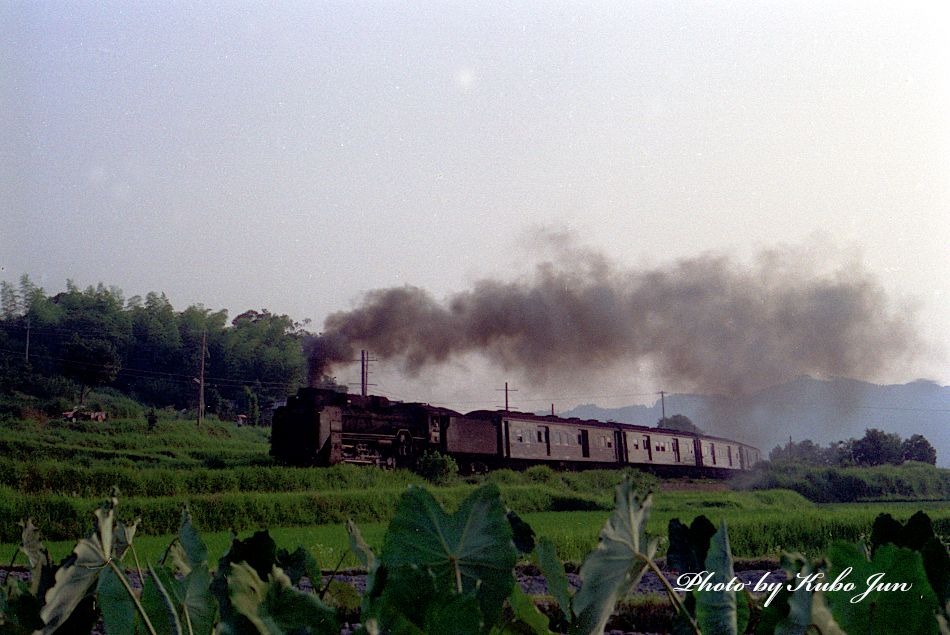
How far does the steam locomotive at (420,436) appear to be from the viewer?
34.1ft

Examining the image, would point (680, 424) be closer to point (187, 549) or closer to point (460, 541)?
point (187, 549)

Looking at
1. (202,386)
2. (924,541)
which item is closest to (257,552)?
(924,541)

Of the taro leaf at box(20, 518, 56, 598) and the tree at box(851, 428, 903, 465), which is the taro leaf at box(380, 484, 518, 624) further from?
the tree at box(851, 428, 903, 465)

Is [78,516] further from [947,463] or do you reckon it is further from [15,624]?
[947,463]

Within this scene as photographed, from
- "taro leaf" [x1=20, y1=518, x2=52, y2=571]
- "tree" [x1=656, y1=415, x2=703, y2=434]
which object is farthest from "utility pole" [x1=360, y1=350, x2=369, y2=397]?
"taro leaf" [x1=20, y1=518, x2=52, y2=571]

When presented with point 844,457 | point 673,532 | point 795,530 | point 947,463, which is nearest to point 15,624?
point 673,532

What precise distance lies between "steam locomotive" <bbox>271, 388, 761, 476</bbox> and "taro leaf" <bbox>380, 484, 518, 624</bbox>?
10.2 meters

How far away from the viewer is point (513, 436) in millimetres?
11305

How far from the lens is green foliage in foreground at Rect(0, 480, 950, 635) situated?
25 centimetres

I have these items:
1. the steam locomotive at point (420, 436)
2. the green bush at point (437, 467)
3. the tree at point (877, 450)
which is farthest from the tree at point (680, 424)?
the green bush at point (437, 467)

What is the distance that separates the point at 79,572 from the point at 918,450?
14.7 meters

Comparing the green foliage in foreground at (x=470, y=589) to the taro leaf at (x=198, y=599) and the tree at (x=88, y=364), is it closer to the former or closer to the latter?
the taro leaf at (x=198, y=599)

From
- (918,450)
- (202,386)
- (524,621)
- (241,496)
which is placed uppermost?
(202,386)

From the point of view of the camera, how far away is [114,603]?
1.23ft
